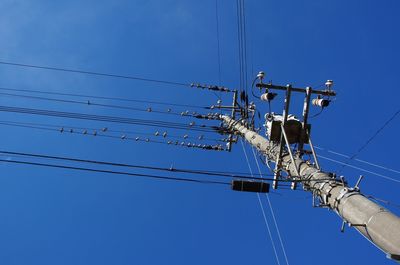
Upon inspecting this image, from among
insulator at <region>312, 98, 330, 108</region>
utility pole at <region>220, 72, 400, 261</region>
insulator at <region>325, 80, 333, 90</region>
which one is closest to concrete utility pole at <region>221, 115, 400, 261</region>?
utility pole at <region>220, 72, 400, 261</region>

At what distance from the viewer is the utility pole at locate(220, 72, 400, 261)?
4863 millimetres

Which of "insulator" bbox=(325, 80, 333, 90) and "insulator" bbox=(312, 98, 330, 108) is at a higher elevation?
"insulator" bbox=(325, 80, 333, 90)

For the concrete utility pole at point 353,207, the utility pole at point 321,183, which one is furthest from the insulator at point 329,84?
the concrete utility pole at point 353,207

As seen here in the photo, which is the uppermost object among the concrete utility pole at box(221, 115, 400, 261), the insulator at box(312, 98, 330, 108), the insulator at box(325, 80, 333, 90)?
the insulator at box(325, 80, 333, 90)

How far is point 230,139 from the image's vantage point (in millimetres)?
19844

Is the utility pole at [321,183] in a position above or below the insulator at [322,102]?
below

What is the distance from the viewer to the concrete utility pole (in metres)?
4.73

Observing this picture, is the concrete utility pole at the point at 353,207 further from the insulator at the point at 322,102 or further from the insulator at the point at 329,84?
the insulator at the point at 329,84

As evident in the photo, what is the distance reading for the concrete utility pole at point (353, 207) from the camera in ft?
15.5

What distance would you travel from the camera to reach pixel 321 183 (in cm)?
699

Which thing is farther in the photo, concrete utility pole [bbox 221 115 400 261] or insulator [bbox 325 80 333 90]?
insulator [bbox 325 80 333 90]

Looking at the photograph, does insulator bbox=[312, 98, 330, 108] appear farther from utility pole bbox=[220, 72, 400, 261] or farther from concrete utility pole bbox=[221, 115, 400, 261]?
concrete utility pole bbox=[221, 115, 400, 261]

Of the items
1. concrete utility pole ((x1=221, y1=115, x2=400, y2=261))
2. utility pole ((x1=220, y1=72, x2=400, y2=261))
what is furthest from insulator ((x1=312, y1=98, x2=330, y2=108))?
concrete utility pole ((x1=221, y1=115, x2=400, y2=261))

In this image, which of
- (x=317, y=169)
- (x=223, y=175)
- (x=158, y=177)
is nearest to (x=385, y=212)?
(x=317, y=169)
